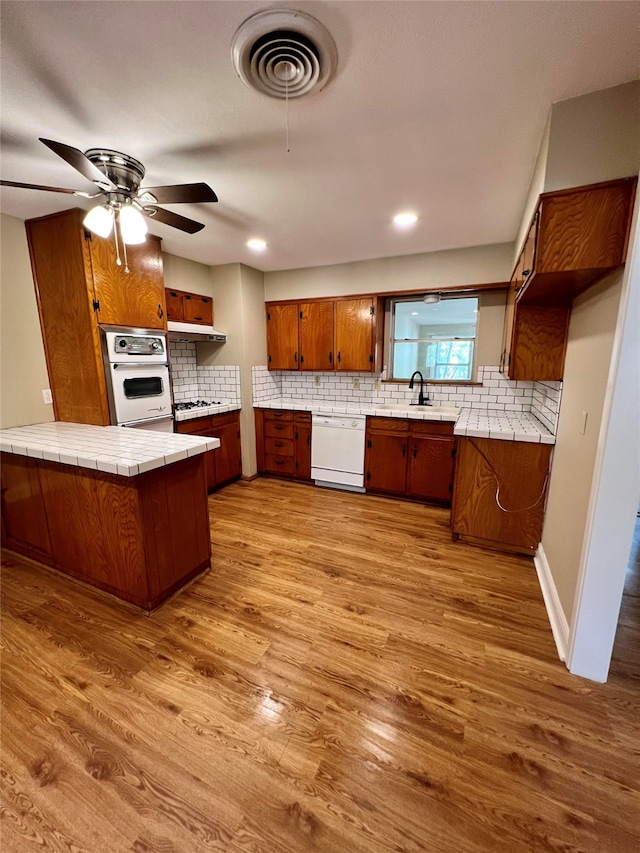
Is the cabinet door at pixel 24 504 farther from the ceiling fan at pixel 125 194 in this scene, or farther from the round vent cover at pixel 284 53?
the round vent cover at pixel 284 53

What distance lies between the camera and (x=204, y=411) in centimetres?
352

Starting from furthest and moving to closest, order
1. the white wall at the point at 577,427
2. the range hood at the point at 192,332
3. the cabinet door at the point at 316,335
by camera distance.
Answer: the cabinet door at the point at 316,335, the range hood at the point at 192,332, the white wall at the point at 577,427

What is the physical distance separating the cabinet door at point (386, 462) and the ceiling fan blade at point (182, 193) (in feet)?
8.35

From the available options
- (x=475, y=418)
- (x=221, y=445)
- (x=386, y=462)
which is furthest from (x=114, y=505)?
(x=475, y=418)

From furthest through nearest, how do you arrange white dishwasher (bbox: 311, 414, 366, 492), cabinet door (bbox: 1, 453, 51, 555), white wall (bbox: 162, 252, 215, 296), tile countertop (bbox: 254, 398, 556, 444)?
white dishwasher (bbox: 311, 414, 366, 492) → white wall (bbox: 162, 252, 215, 296) → tile countertop (bbox: 254, 398, 556, 444) → cabinet door (bbox: 1, 453, 51, 555)

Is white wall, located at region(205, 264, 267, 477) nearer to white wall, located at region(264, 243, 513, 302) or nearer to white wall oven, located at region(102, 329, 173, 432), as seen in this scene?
white wall, located at region(264, 243, 513, 302)

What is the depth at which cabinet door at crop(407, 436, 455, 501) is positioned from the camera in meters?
3.31

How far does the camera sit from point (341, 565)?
246 cm

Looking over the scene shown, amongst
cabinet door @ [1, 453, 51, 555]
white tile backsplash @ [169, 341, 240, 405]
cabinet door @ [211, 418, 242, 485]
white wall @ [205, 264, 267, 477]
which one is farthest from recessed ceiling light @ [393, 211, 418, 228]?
cabinet door @ [1, 453, 51, 555]

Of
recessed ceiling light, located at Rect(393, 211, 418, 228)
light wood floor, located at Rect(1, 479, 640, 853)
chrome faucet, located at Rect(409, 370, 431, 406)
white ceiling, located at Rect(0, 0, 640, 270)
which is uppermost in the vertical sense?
recessed ceiling light, located at Rect(393, 211, 418, 228)

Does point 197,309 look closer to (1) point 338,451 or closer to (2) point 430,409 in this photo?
(1) point 338,451

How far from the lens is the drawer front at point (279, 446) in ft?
13.5

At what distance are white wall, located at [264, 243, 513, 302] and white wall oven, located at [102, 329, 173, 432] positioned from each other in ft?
5.57


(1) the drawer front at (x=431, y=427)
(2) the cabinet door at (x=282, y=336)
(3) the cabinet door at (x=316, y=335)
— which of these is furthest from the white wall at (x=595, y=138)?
(2) the cabinet door at (x=282, y=336)
